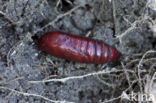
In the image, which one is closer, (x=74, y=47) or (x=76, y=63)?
(x=74, y=47)

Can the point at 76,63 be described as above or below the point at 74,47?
below

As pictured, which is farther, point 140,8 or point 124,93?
point 140,8

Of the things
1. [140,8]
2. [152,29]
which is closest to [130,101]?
[152,29]

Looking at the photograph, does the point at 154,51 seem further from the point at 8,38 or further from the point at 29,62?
the point at 8,38
